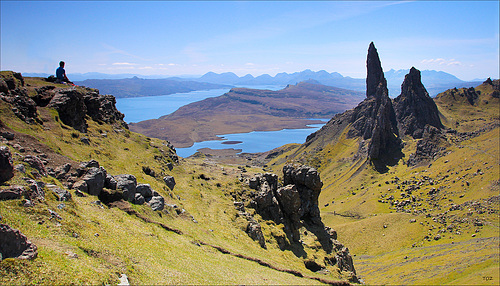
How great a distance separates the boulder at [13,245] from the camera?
13620mm

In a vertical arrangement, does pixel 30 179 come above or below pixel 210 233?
above

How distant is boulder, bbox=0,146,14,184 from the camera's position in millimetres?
19547

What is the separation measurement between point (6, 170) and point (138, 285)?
509 inches

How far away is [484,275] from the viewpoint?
2386 inches

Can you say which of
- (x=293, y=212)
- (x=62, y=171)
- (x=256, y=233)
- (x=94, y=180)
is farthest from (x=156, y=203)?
(x=293, y=212)

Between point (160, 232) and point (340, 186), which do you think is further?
point (340, 186)

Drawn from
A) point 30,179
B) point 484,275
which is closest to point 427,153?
point 484,275

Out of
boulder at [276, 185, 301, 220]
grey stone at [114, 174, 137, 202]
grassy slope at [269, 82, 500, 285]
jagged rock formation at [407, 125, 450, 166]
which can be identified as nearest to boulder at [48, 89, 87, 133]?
grey stone at [114, 174, 137, 202]

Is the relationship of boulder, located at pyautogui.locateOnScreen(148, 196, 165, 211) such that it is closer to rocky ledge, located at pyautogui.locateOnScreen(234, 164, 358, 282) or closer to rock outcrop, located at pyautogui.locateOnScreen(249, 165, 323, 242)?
rocky ledge, located at pyautogui.locateOnScreen(234, 164, 358, 282)

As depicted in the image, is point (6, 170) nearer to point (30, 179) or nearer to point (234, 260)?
point (30, 179)

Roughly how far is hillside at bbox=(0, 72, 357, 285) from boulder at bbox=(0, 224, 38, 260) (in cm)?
5

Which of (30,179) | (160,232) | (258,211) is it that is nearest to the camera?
(30,179)

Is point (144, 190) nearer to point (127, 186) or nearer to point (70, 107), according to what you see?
point (127, 186)

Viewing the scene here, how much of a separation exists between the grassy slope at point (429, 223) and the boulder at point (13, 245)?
7731 centimetres
